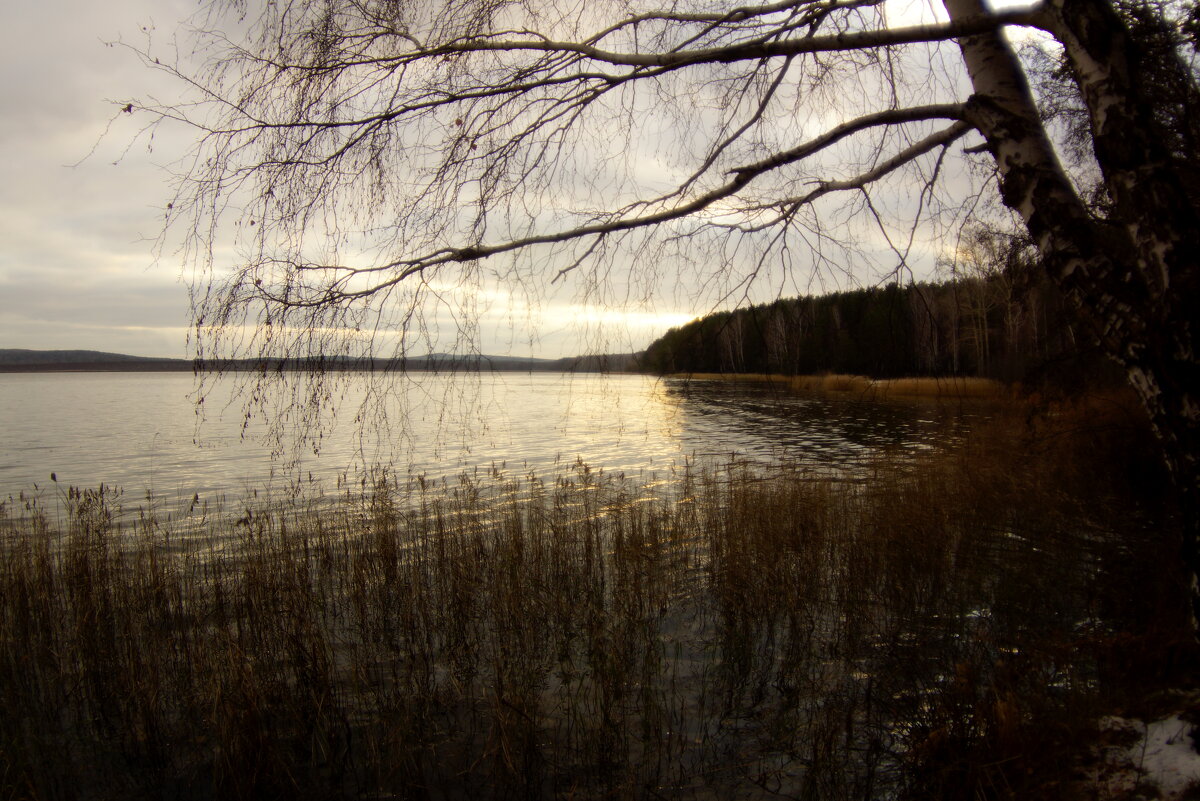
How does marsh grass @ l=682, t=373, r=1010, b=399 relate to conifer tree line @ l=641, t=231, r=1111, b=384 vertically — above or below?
below

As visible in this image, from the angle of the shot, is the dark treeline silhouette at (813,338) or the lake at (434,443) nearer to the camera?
the dark treeline silhouette at (813,338)

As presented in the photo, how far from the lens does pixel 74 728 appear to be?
13.0 ft

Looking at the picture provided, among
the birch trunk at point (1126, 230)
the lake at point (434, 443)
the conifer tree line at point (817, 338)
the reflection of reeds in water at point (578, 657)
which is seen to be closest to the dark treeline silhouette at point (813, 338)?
the conifer tree line at point (817, 338)

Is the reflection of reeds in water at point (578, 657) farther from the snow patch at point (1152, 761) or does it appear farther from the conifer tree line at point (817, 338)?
the conifer tree line at point (817, 338)

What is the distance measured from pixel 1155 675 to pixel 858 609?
182 centimetres

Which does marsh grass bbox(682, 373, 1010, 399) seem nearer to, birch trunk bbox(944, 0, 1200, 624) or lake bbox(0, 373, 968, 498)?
lake bbox(0, 373, 968, 498)

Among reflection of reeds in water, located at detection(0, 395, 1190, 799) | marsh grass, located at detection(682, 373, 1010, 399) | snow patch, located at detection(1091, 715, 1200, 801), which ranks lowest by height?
reflection of reeds in water, located at detection(0, 395, 1190, 799)

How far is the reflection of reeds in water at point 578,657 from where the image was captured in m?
3.33

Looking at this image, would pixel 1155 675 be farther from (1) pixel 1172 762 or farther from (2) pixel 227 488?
(2) pixel 227 488

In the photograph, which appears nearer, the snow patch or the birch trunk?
the birch trunk

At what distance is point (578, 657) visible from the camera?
477cm

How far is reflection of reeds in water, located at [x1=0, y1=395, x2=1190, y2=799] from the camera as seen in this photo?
3.33 metres

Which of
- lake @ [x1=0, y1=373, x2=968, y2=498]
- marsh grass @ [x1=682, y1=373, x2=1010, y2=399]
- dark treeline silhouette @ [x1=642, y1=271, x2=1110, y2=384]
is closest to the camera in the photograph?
dark treeline silhouette @ [x1=642, y1=271, x2=1110, y2=384]

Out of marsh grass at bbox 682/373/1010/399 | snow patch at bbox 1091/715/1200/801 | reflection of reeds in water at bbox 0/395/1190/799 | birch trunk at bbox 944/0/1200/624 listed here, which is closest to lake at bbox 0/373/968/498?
marsh grass at bbox 682/373/1010/399
